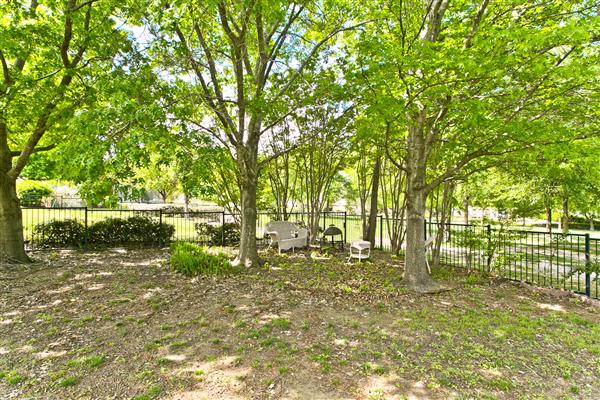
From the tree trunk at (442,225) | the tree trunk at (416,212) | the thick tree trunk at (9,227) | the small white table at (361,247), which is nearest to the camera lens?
the tree trunk at (416,212)

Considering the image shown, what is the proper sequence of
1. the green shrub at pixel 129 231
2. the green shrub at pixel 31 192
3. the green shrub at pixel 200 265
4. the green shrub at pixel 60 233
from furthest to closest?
the green shrub at pixel 31 192 < the green shrub at pixel 129 231 < the green shrub at pixel 60 233 < the green shrub at pixel 200 265

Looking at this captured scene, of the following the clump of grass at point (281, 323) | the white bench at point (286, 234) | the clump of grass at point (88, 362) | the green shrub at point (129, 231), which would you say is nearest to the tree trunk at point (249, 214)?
the white bench at point (286, 234)

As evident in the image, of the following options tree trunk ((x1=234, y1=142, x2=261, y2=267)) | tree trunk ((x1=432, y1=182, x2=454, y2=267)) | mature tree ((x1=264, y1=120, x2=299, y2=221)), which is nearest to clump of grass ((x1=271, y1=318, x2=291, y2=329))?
tree trunk ((x1=234, y1=142, x2=261, y2=267))

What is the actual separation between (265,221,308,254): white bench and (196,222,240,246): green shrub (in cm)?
180

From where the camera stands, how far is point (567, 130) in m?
4.63

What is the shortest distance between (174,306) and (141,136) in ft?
8.86

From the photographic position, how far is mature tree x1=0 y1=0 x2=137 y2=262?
555cm

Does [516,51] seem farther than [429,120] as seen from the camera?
No

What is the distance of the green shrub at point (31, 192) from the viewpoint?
15410 millimetres

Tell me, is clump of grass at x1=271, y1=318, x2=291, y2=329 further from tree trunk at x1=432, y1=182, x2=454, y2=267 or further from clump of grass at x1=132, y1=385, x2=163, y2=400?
tree trunk at x1=432, y1=182, x2=454, y2=267

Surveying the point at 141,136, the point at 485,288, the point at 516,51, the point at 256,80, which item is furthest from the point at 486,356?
the point at 256,80

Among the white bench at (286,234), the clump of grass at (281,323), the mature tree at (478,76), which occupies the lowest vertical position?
the clump of grass at (281,323)

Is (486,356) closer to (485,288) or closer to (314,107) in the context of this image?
(485,288)

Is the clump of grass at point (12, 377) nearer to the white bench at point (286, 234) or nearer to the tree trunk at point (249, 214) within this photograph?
the tree trunk at point (249, 214)
